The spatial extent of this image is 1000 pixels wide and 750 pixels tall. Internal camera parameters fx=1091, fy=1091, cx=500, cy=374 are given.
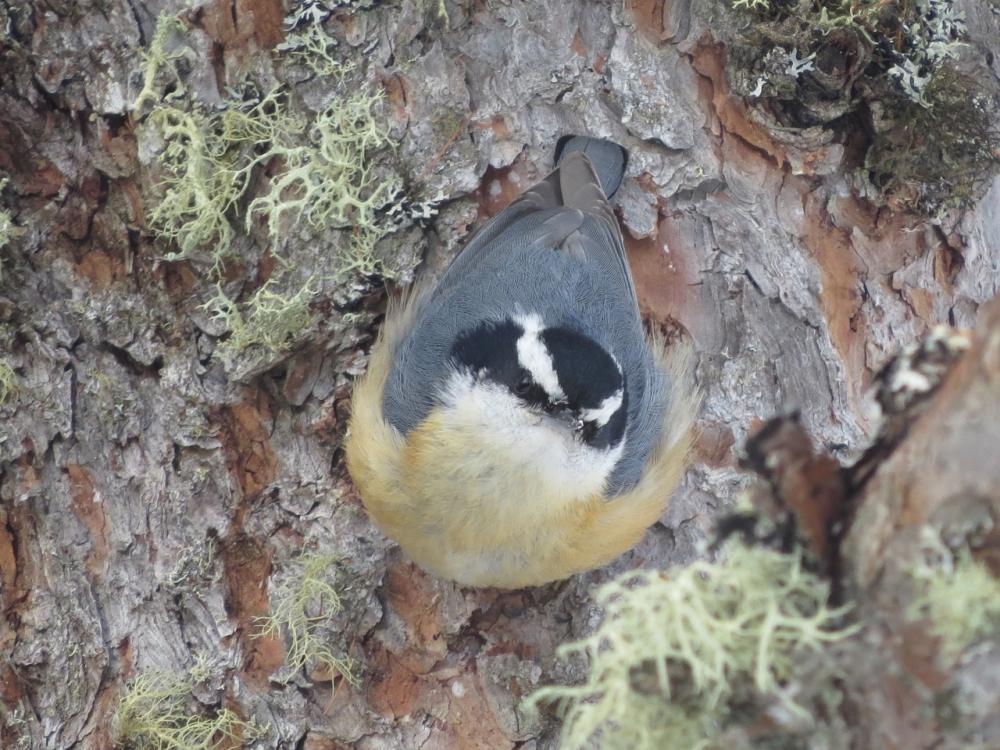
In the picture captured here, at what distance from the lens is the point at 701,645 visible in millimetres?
1202

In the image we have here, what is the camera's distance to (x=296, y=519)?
242 cm

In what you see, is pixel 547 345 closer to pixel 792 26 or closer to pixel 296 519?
pixel 296 519

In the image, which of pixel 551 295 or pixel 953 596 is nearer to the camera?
pixel 953 596

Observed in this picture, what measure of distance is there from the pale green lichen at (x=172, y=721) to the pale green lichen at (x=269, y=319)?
690 millimetres

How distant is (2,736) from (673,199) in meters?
1.82

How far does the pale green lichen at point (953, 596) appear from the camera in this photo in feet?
3.59

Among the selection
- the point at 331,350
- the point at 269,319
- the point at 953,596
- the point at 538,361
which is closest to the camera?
the point at 953,596

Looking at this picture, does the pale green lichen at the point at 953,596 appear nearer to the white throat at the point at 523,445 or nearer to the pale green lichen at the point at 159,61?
the white throat at the point at 523,445

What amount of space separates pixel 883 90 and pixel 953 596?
1.56 m

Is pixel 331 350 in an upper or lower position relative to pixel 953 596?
lower

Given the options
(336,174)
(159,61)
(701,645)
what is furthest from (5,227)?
(701,645)

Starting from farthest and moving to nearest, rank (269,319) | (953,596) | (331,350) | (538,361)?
(331,350) → (269,319) → (538,361) → (953,596)

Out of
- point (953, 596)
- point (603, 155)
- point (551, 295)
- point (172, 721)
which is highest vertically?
point (953, 596)

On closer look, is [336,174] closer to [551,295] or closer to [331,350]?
[331,350]
